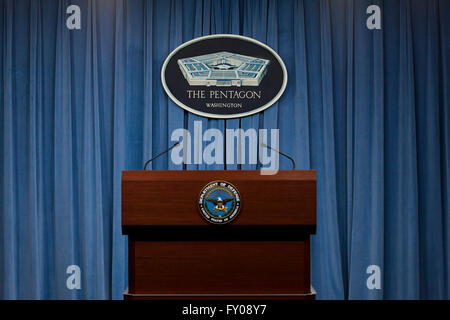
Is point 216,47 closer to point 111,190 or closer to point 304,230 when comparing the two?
point 111,190

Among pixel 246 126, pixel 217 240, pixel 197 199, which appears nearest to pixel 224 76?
pixel 246 126

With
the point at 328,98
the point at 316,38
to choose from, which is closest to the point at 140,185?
the point at 328,98

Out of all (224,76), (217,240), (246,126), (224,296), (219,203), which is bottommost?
(224,296)

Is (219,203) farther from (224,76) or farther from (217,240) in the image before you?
(224,76)

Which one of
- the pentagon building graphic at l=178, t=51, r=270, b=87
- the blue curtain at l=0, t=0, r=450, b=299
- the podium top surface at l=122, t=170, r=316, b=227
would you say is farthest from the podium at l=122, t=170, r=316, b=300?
the pentagon building graphic at l=178, t=51, r=270, b=87

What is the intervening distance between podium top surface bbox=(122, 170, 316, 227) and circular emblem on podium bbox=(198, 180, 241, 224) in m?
0.02

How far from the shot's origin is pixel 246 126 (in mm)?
3115

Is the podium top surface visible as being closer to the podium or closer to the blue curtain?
the podium

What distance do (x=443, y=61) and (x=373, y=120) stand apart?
666mm

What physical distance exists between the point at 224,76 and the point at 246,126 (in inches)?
Result: 15.6

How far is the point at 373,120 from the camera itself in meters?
3.07

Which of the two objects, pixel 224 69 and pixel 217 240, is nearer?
pixel 217 240

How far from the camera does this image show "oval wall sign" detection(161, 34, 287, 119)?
9.99 feet

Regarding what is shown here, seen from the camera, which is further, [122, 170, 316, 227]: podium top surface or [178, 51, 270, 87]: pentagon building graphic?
[178, 51, 270, 87]: pentagon building graphic
